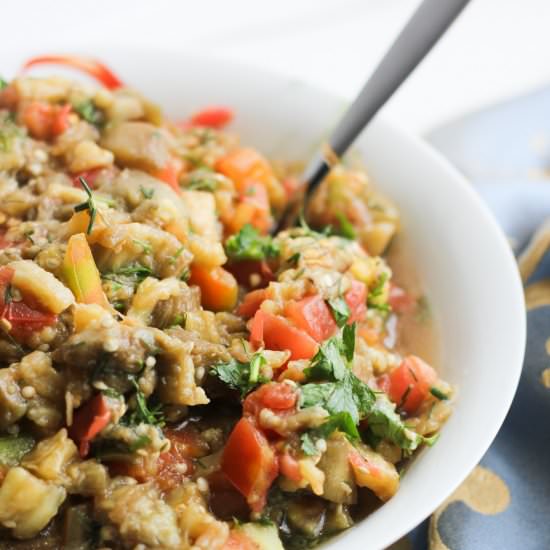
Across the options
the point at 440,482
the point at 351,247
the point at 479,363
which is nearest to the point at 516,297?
the point at 479,363

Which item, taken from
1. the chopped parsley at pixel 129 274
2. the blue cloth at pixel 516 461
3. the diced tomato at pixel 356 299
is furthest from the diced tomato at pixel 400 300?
the chopped parsley at pixel 129 274

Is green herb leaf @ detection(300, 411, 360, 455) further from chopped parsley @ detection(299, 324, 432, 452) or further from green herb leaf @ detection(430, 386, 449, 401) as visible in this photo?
green herb leaf @ detection(430, 386, 449, 401)

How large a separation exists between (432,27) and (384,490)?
2137mm

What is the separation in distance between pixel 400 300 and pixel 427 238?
0.39 m

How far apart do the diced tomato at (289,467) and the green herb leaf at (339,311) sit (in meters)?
0.77

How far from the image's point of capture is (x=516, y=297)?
4.18 meters

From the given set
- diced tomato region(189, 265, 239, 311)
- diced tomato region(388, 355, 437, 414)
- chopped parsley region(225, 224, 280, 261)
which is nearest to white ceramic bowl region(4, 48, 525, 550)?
diced tomato region(388, 355, 437, 414)

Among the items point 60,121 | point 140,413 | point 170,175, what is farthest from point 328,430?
point 60,121

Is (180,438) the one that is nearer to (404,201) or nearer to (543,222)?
(404,201)

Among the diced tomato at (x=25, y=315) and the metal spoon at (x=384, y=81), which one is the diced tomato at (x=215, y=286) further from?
the metal spoon at (x=384, y=81)

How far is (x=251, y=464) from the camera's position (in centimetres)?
331

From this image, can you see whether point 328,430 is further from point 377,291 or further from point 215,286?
point 377,291

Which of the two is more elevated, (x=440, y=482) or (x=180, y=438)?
(x=440, y=482)

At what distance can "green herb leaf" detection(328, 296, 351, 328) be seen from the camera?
12.7 ft
